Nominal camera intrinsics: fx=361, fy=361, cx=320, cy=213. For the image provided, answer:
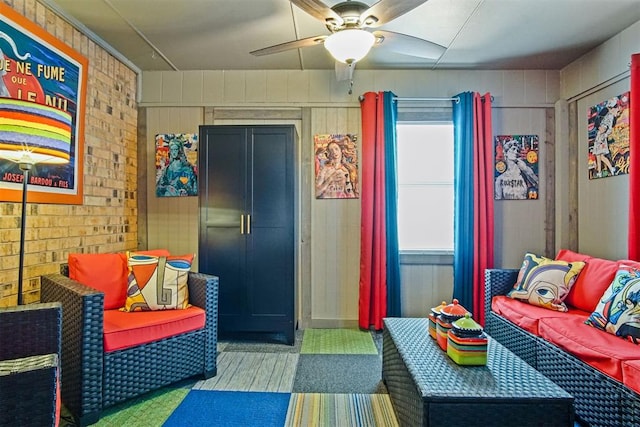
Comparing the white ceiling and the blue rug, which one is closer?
the blue rug

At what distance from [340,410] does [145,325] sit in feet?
4.22

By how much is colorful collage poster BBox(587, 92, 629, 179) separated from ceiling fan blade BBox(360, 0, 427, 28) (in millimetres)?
2146

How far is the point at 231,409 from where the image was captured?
2137mm

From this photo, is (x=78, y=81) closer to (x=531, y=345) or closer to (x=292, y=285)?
(x=292, y=285)

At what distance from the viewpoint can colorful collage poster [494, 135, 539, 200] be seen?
3650 millimetres

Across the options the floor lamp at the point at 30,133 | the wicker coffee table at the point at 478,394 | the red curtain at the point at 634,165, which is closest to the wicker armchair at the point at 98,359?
the floor lamp at the point at 30,133

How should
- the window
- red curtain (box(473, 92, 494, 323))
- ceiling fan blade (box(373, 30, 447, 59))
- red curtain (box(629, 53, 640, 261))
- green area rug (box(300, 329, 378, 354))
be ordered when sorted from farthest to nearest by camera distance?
the window → red curtain (box(473, 92, 494, 323)) → green area rug (box(300, 329, 378, 354)) → red curtain (box(629, 53, 640, 261)) → ceiling fan blade (box(373, 30, 447, 59))

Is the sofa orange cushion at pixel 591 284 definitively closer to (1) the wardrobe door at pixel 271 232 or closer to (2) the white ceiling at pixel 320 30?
(2) the white ceiling at pixel 320 30

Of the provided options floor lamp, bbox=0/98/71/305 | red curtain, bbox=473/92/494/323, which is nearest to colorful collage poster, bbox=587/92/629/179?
red curtain, bbox=473/92/494/323

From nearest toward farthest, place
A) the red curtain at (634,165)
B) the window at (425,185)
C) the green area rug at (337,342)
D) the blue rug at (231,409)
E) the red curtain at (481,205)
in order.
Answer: the blue rug at (231,409), the red curtain at (634,165), the green area rug at (337,342), the red curtain at (481,205), the window at (425,185)

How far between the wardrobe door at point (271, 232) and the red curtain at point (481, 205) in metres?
1.80

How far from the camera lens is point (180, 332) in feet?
7.77

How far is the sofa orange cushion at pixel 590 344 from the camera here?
1.79m

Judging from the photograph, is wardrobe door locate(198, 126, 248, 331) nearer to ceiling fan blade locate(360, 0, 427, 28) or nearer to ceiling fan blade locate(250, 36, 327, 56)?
ceiling fan blade locate(250, 36, 327, 56)
